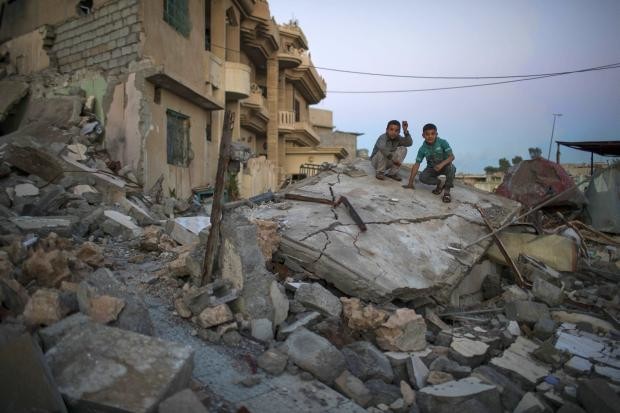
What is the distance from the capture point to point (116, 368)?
72.1 inches

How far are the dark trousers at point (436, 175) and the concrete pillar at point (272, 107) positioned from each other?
473 inches

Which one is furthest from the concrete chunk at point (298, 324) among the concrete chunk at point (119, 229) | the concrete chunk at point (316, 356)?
the concrete chunk at point (119, 229)

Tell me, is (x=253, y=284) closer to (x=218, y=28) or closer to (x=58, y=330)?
(x=58, y=330)

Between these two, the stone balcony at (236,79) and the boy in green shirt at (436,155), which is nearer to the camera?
the boy in green shirt at (436,155)

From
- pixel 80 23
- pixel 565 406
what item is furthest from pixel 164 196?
pixel 565 406

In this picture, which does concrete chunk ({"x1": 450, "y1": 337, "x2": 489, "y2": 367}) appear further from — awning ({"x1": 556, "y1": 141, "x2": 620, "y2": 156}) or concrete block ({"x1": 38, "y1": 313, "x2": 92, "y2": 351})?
awning ({"x1": 556, "y1": 141, "x2": 620, "y2": 156})

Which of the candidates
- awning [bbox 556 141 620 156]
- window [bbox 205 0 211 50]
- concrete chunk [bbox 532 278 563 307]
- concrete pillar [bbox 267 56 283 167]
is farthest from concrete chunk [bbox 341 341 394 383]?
concrete pillar [bbox 267 56 283 167]

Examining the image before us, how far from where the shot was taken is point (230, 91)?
40.3 ft

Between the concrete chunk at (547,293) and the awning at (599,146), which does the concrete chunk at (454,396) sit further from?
the awning at (599,146)

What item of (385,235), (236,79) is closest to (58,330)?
→ (385,235)

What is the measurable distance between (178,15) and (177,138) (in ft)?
9.40

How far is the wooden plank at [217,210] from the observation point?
3.08 metres

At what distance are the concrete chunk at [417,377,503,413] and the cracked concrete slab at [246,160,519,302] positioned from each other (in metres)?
0.99

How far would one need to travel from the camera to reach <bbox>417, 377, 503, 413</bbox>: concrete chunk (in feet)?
7.82
